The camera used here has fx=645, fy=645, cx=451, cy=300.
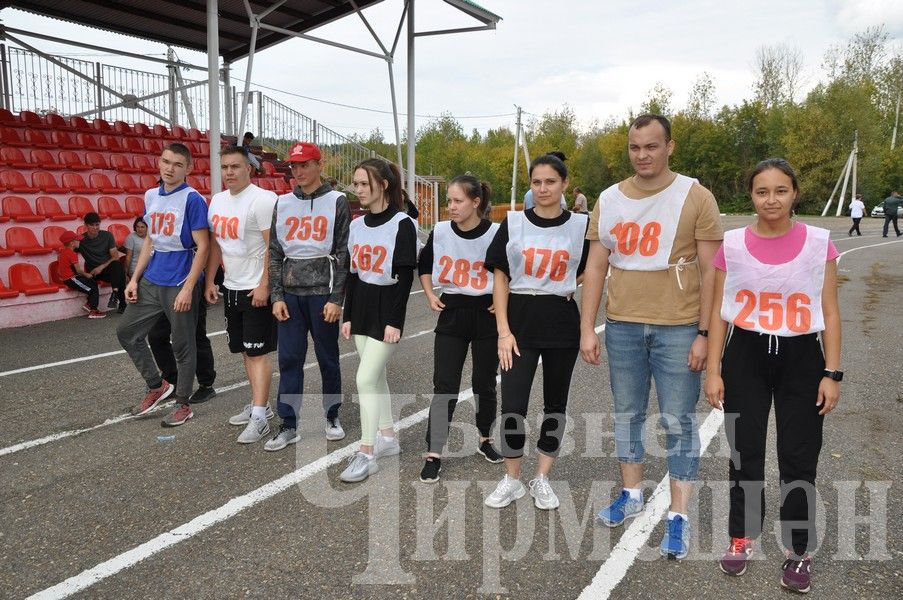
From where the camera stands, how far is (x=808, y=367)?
282cm

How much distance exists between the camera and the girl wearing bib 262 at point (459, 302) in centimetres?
402

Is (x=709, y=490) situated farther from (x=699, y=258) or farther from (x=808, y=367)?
(x=699, y=258)

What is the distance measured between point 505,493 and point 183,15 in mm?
15951

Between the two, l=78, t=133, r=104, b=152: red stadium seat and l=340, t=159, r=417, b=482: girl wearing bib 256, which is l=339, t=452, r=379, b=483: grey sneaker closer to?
l=340, t=159, r=417, b=482: girl wearing bib 256

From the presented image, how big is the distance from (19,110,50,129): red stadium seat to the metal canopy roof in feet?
7.03

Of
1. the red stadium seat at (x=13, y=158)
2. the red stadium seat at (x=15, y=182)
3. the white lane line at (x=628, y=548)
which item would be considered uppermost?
the red stadium seat at (x=13, y=158)

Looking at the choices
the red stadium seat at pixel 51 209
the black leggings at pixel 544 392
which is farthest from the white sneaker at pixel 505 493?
the red stadium seat at pixel 51 209

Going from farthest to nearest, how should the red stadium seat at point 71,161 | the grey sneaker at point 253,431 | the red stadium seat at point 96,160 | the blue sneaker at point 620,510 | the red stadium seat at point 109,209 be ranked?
the red stadium seat at point 96,160
the red stadium seat at point 71,161
the red stadium seat at point 109,209
the grey sneaker at point 253,431
the blue sneaker at point 620,510

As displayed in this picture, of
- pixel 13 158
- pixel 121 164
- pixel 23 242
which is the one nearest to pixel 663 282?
pixel 23 242

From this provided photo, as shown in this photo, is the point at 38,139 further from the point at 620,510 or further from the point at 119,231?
the point at 620,510

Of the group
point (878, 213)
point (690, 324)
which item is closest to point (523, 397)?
point (690, 324)

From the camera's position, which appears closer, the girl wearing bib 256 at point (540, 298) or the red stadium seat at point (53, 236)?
the girl wearing bib 256 at point (540, 298)

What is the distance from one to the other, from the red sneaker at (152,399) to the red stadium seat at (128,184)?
883cm

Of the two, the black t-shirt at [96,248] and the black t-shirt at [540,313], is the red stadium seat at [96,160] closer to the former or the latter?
the black t-shirt at [96,248]
